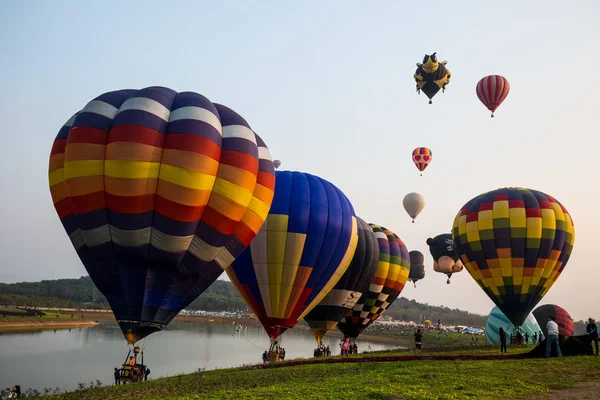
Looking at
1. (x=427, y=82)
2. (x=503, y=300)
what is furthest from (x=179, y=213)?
(x=427, y=82)

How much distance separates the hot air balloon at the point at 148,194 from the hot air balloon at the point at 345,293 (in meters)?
10.6

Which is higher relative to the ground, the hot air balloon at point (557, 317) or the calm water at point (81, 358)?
the hot air balloon at point (557, 317)

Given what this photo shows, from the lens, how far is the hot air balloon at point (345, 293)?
994 inches

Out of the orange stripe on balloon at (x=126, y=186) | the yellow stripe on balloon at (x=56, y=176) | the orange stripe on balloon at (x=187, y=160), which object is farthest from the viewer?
the yellow stripe on balloon at (x=56, y=176)

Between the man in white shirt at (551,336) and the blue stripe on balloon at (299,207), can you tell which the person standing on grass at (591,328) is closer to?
the man in white shirt at (551,336)

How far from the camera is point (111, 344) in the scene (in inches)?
2023

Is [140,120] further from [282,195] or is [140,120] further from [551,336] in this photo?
[551,336]

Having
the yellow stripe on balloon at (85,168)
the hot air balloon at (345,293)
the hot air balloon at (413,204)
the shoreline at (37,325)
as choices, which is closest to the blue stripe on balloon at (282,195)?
the hot air balloon at (345,293)

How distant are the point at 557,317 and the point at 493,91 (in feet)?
52.6

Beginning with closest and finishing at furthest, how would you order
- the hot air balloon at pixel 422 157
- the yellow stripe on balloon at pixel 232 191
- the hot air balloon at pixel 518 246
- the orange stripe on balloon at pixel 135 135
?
the orange stripe on balloon at pixel 135 135 → the yellow stripe on balloon at pixel 232 191 → the hot air balloon at pixel 518 246 → the hot air balloon at pixel 422 157

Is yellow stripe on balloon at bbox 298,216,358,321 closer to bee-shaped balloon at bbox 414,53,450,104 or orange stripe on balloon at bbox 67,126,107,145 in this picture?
orange stripe on balloon at bbox 67,126,107,145

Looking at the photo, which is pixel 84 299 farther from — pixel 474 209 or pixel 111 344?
pixel 474 209

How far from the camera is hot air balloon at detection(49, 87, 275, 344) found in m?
14.4

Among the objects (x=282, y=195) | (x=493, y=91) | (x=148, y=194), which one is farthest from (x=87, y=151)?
(x=493, y=91)
